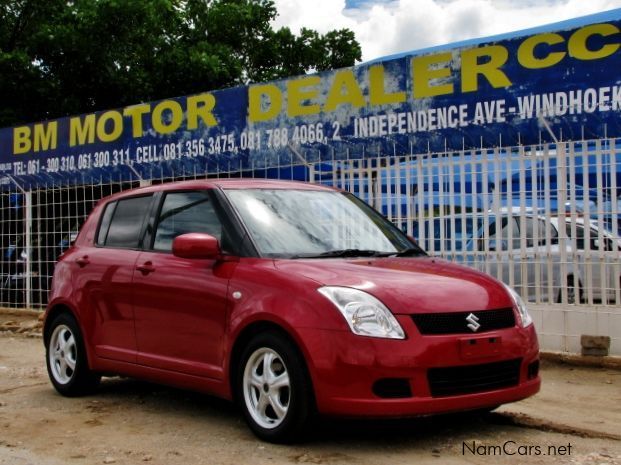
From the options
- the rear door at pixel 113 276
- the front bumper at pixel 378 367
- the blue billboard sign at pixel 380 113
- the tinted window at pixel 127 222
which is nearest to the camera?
the front bumper at pixel 378 367

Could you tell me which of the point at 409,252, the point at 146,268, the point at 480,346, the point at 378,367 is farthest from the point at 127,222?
the point at 480,346

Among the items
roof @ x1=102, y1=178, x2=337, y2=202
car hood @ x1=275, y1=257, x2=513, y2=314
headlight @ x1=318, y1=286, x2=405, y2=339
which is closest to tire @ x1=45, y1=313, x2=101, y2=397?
roof @ x1=102, y1=178, x2=337, y2=202

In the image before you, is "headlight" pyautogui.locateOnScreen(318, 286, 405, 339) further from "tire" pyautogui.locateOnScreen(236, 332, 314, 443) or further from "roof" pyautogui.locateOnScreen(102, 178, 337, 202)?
"roof" pyautogui.locateOnScreen(102, 178, 337, 202)

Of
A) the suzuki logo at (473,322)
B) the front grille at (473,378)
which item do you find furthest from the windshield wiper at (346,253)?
the front grille at (473,378)

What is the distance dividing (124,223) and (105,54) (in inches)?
726

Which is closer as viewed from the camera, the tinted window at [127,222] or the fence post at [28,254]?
the tinted window at [127,222]

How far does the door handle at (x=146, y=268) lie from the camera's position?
20.3 feet

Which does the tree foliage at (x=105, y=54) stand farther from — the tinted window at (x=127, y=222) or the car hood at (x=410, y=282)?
the car hood at (x=410, y=282)

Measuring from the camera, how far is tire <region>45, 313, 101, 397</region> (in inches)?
274

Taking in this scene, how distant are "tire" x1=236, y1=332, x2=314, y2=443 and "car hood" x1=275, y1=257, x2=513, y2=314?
1.51 ft

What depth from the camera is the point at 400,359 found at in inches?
187

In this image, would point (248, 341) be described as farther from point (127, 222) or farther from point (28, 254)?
point (28, 254)

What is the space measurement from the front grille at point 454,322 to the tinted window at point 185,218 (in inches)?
64.6

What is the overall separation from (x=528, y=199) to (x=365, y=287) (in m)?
4.32
